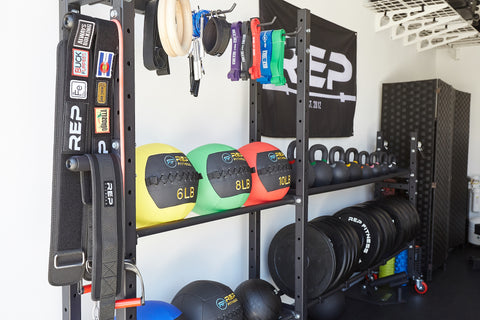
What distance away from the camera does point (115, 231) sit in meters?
1.08

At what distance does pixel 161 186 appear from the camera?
53.4 inches

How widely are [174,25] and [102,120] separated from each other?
1.29 feet

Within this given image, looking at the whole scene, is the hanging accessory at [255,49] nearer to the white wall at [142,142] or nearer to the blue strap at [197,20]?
the blue strap at [197,20]

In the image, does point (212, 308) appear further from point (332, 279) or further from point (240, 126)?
point (240, 126)

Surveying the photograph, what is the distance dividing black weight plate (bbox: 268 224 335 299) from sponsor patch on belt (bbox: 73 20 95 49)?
5.05 feet

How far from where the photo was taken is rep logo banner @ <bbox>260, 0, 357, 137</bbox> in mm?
2564

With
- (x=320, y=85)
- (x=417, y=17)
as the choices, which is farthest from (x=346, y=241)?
(x=417, y=17)

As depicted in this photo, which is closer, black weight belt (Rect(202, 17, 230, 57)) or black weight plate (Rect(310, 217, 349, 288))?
black weight belt (Rect(202, 17, 230, 57))

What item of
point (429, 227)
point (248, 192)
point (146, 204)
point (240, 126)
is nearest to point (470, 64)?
point (429, 227)

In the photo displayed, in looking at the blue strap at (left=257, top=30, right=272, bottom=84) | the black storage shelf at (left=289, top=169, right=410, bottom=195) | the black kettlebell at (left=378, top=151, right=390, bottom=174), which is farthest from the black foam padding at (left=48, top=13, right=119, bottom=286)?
the black kettlebell at (left=378, top=151, right=390, bottom=174)

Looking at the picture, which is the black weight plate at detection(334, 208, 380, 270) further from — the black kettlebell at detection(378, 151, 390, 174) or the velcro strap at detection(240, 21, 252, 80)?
the velcro strap at detection(240, 21, 252, 80)

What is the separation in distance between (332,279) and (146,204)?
135 cm

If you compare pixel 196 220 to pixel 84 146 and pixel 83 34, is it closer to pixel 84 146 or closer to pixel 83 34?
pixel 84 146

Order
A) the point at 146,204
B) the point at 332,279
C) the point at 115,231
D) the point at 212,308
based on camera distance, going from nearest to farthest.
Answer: the point at 115,231 → the point at 146,204 → the point at 212,308 → the point at 332,279
